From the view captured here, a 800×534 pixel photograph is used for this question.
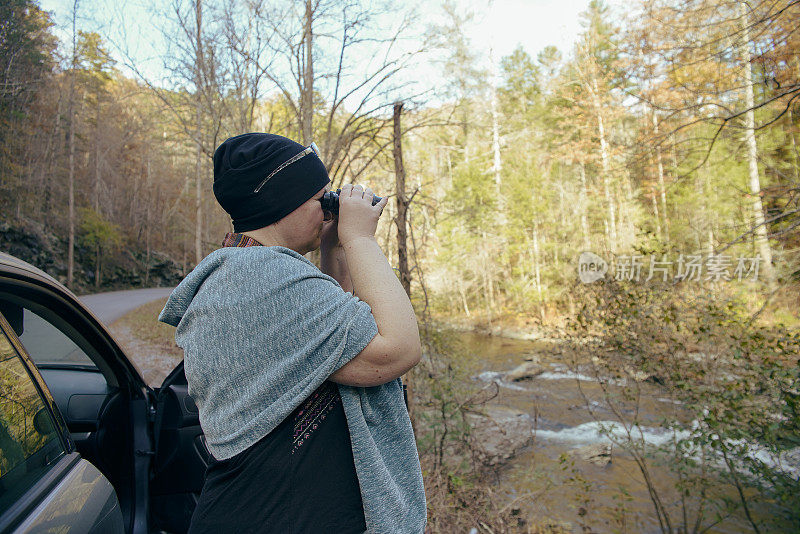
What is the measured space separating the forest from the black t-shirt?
330 cm

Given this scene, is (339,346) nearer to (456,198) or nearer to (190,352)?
(190,352)

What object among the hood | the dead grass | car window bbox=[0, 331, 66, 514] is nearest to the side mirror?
car window bbox=[0, 331, 66, 514]

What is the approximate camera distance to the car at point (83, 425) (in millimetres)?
1173

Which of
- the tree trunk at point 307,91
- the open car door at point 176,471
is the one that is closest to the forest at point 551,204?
the tree trunk at point 307,91

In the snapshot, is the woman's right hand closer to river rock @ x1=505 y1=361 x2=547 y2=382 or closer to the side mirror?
the side mirror

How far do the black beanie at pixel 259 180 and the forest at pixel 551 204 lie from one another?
302 cm

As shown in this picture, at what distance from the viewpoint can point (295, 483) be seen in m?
1.02

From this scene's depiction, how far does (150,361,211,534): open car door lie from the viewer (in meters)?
2.03

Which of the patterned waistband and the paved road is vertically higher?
the patterned waistband

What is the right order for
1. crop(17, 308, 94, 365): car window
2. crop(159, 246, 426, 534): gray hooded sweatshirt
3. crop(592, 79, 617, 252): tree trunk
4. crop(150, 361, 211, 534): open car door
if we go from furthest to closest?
crop(592, 79, 617, 252): tree trunk < crop(150, 361, 211, 534): open car door < crop(17, 308, 94, 365): car window < crop(159, 246, 426, 534): gray hooded sweatshirt

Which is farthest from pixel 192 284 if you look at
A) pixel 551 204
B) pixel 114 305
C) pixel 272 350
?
pixel 551 204

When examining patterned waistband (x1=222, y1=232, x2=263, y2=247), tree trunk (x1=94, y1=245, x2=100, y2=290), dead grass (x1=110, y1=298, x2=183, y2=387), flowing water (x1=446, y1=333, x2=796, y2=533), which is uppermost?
tree trunk (x1=94, y1=245, x2=100, y2=290)

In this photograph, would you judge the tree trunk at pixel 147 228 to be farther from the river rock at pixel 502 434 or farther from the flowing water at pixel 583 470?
the river rock at pixel 502 434

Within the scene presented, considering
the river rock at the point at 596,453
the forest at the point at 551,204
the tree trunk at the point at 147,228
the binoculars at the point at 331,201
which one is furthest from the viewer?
the tree trunk at the point at 147,228
